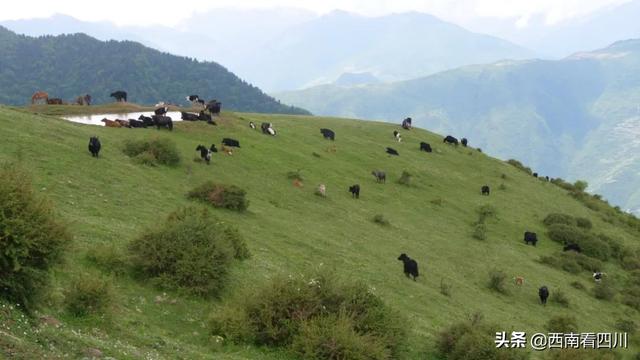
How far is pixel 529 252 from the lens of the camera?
4669 cm

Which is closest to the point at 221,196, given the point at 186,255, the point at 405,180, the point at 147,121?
the point at 186,255

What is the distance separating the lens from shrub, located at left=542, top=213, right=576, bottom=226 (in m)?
56.8

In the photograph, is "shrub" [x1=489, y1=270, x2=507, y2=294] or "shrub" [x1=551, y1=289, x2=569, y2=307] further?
"shrub" [x1=551, y1=289, x2=569, y2=307]

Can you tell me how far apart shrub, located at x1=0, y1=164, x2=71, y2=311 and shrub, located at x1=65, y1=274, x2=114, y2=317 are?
1.38 meters

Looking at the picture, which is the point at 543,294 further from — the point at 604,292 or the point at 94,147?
the point at 94,147

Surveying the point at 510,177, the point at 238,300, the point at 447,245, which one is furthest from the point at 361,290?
the point at 510,177

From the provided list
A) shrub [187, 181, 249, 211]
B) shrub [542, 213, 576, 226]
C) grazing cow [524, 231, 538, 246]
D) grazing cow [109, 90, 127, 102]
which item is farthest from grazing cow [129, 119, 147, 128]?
shrub [542, 213, 576, 226]

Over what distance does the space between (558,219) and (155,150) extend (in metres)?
40.5

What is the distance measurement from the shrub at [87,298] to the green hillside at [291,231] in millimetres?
315

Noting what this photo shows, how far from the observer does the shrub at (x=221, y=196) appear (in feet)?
110

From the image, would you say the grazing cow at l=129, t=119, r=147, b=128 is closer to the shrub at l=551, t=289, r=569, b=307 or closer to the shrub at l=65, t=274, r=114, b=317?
the shrub at l=65, t=274, r=114, b=317

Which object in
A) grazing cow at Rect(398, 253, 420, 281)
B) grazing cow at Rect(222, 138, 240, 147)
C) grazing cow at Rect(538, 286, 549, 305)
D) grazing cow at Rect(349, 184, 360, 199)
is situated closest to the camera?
grazing cow at Rect(398, 253, 420, 281)

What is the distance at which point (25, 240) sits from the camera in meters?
13.4

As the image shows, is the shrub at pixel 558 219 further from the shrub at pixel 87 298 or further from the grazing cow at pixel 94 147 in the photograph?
the shrub at pixel 87 298
